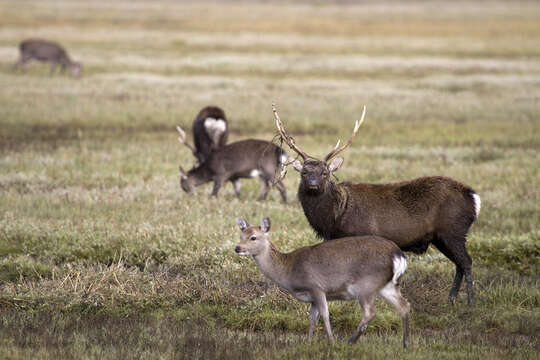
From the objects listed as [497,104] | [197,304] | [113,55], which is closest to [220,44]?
[113,55]

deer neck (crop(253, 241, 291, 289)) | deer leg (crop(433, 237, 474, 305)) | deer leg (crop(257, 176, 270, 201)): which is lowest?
deer leg (crop(257, 176, 270, 201))

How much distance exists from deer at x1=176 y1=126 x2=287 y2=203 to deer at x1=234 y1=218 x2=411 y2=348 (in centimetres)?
643

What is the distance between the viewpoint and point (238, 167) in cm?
1376

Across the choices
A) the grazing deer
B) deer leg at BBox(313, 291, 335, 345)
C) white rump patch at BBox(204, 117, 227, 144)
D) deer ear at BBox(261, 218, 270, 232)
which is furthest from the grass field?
white rump patch at BBox(204, 117, 227, 144)

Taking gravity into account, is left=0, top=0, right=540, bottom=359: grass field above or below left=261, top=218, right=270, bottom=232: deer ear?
below

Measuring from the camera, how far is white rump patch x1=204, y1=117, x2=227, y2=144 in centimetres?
1533

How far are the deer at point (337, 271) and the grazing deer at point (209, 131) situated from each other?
8415 millimetres

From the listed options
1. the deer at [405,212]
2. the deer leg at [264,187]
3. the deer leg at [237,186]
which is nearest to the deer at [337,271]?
the deer at [405,212]

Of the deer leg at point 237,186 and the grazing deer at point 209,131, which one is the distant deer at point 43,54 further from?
the deer leg at point 237,186

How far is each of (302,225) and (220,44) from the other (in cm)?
3775

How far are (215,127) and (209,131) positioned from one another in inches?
6.9

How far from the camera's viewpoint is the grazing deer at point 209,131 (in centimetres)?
1535

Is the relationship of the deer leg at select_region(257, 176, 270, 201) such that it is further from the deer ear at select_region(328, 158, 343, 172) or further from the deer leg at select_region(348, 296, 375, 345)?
the deer leg at select_region(348, 296, 375, 345)

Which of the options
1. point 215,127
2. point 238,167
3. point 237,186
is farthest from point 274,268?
point 215,127
